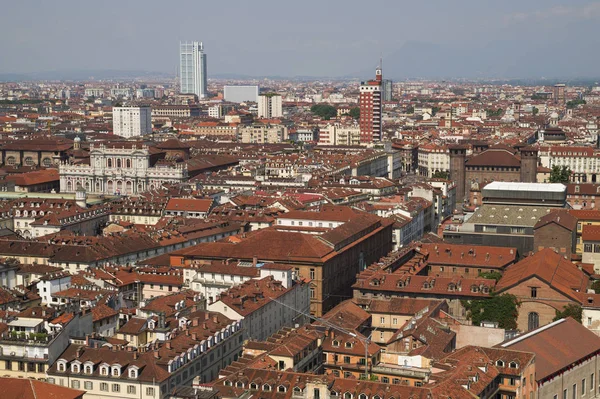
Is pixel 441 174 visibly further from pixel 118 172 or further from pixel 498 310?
pixel 498 310

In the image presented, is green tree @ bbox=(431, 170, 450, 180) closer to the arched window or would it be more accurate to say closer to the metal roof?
the metal roof

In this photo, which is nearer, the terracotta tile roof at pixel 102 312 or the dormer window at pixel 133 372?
the dormer window at pixel 133 372

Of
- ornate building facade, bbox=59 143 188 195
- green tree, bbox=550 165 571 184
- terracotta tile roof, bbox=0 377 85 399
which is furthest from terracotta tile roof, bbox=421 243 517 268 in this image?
ornate building facade, bbox=59 143 188 195

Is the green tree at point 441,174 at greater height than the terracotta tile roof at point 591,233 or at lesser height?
lesser

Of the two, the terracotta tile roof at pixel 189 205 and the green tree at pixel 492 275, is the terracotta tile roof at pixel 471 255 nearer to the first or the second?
the green tree at pixel 492 275

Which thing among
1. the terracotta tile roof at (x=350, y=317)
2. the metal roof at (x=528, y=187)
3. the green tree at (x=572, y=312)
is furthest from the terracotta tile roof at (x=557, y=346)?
the metal roof at (x=528, y=187)

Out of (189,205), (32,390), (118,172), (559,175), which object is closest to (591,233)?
(189,205)
